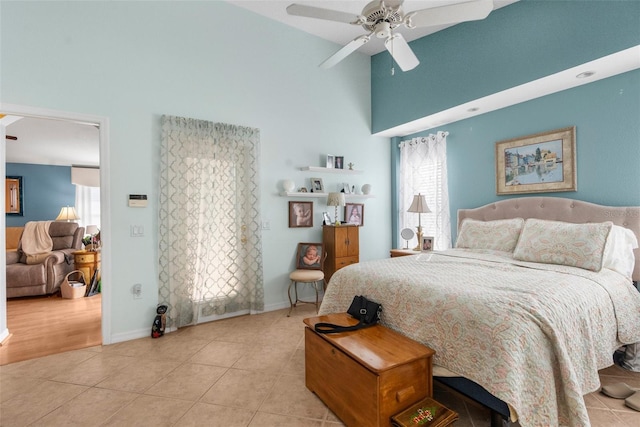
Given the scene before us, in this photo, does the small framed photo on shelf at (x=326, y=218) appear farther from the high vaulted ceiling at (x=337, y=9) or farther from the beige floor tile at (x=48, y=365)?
the beige floor tile at (x=48, y=365)

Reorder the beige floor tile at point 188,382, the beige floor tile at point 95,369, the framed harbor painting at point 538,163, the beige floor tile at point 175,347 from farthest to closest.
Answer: the framed harbor painting at point 538,163 → the beige floor tile at point 175,347 → the beige floor tile at point 95,369 → the beige floor tile at point 188,382

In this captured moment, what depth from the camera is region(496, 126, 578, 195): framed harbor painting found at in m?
3.08

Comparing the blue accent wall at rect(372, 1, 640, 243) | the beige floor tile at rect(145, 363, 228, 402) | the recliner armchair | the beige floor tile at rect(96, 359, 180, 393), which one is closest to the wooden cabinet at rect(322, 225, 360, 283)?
the blue accent wall at rect(372, 1, 640, 243)

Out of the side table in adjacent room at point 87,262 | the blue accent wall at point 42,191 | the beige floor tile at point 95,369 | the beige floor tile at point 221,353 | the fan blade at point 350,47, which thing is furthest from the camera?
the blue accent wall at point 42,191

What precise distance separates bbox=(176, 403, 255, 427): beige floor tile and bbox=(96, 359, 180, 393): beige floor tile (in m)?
0.51

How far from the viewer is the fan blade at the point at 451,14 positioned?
6.44ft

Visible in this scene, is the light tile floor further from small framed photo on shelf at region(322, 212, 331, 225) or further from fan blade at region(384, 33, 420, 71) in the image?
fan blade at region(384, 33, 420, 71)

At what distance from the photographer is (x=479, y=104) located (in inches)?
140

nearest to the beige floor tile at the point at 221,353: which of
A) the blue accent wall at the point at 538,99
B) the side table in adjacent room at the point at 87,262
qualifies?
the blue accent wall at the point at 538,99

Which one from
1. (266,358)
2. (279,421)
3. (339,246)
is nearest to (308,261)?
(339,246)

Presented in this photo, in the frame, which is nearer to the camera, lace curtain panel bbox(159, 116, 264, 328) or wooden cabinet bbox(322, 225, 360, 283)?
lace curtain panel bbox(159, 116, 264, 328)

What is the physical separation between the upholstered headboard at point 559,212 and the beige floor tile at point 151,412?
11.7 feet

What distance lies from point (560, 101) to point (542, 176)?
2.55 feet

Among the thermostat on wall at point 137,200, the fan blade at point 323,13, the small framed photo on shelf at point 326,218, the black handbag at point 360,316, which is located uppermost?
the fan blade at point 323,13
